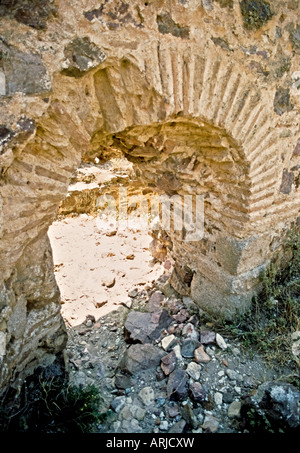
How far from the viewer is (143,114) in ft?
5.22

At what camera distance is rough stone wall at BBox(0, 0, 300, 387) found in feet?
4.17

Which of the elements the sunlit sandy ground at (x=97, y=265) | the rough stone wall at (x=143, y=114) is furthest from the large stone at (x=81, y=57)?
the sunlit sandy ground at (x=97, y=265)

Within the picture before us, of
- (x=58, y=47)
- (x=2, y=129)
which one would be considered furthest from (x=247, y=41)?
(x=2, y=129)

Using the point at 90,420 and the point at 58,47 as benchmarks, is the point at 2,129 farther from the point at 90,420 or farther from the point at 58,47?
the point at 90,420

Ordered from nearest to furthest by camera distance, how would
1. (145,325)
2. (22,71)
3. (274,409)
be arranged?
(22,71), (274,409), (145,325)

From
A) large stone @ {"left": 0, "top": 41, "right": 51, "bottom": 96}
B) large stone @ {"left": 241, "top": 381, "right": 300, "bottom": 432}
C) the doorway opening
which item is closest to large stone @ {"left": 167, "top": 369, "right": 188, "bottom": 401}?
large stone @ {"left": 241, "top": 381, "right": 300, "bottom": 432}

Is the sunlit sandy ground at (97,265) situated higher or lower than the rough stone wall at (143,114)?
lower

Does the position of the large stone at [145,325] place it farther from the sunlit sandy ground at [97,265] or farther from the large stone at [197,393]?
A: the large stone at [197,393]

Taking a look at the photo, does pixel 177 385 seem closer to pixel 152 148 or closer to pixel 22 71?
pixel 152 148

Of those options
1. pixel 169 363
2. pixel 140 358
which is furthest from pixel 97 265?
pixel 169 363

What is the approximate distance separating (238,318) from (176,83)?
201 cm

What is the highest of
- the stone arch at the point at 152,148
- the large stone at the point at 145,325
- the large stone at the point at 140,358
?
the stone arch at the point at 152,148

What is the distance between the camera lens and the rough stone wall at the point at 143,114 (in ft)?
4.17

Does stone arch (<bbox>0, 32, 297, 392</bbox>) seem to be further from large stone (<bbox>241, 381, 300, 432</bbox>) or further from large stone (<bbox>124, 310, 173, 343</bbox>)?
large stone (<bbox>241, 381, 300, 432</bbox>)
